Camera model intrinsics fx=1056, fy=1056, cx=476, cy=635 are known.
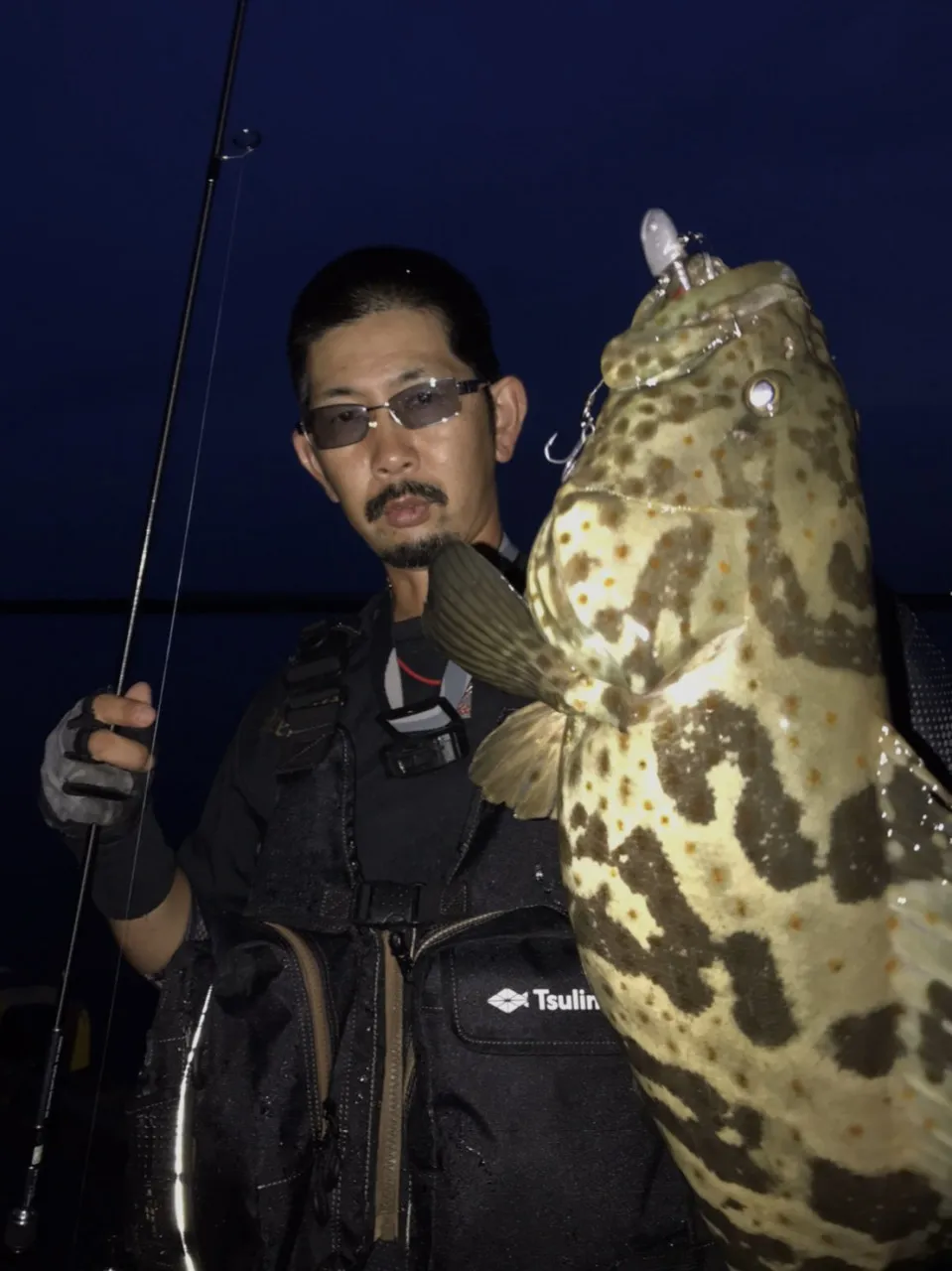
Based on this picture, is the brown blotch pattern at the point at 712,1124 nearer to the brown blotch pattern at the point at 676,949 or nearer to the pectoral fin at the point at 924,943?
the brown blotch pattern at the point at 676,949

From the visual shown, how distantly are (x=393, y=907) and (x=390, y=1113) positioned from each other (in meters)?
0.52

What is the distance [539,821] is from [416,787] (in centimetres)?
52

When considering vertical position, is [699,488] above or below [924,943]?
above

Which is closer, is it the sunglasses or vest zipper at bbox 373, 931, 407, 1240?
vest zipper at bbox 373, 931, 407, 1240

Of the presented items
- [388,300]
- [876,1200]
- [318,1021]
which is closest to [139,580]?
[388,300]

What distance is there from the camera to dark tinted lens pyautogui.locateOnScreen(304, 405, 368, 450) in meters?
3.49

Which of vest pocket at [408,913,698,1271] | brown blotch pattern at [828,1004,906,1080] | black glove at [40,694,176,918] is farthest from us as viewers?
black glove at [40,694,176,918]

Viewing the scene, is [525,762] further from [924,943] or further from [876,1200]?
[876,1200]

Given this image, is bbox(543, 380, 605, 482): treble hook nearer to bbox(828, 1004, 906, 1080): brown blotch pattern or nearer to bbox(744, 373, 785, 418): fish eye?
bbox(744, 373, 785, 418): fish eye

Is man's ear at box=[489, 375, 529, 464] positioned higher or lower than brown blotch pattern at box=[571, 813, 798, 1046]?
higher

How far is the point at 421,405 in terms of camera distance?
11.4ft

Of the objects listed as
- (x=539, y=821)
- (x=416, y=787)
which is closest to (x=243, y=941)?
(x=416, y=787)

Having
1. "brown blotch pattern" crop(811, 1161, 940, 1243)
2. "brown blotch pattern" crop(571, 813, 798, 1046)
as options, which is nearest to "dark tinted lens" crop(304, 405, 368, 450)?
"brown blotch pattern" crop(571, 813, 798, 1046)

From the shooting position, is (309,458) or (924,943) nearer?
(924,943)
